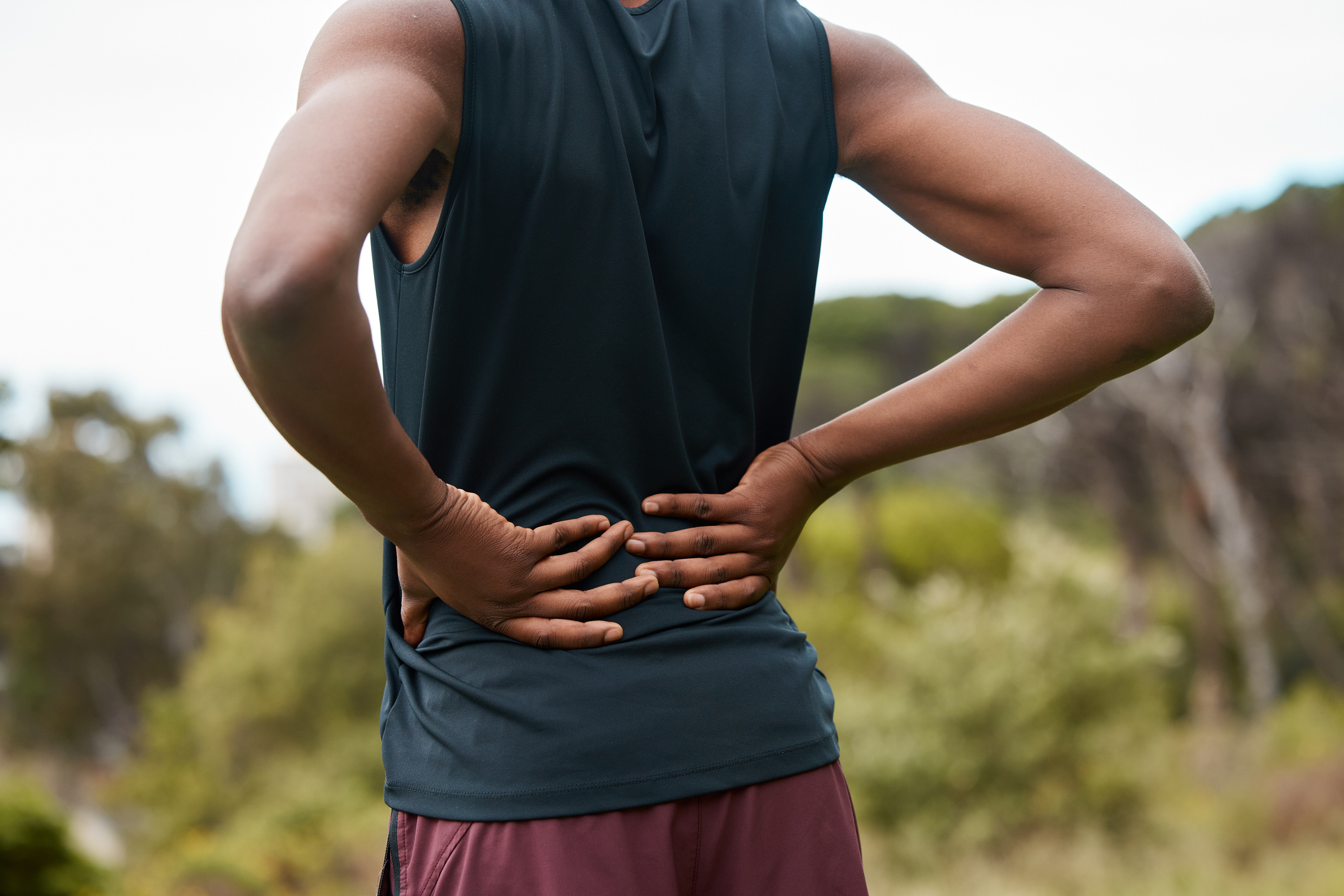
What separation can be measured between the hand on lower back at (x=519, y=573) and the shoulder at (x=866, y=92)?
0.52 meters

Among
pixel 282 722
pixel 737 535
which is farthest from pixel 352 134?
pixel 282 722

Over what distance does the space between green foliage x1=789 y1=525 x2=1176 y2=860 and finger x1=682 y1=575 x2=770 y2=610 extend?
755 cm

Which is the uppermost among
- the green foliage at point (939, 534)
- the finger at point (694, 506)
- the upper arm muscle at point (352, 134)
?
the green foliage at point (939, 534)

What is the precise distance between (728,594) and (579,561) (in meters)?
0.15

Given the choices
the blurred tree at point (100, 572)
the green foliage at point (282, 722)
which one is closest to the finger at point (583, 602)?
the green foliage at point (282, 722)

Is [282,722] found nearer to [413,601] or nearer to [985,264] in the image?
[413,601]

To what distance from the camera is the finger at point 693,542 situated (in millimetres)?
931

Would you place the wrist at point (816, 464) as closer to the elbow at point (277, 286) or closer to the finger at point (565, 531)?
the finger at point (565, 531)

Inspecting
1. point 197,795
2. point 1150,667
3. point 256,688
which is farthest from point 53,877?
point 197,795

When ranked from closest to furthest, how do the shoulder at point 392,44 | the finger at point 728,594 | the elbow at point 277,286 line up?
the elbow at point 277,286
the shoulder at point 392,44
the finger at point 728,594

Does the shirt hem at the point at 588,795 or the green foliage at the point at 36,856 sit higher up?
the shirt hem at the point at 588,795

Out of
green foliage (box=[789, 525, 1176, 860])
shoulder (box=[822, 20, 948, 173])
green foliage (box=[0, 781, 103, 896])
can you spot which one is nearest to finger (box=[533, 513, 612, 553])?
shoulder (box=[822, 20, 948, 173])

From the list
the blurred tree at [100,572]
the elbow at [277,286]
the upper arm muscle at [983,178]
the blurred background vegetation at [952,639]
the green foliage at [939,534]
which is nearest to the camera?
the elbow at [277,286]

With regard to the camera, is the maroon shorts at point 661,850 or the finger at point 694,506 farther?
the finger at point 694,506
